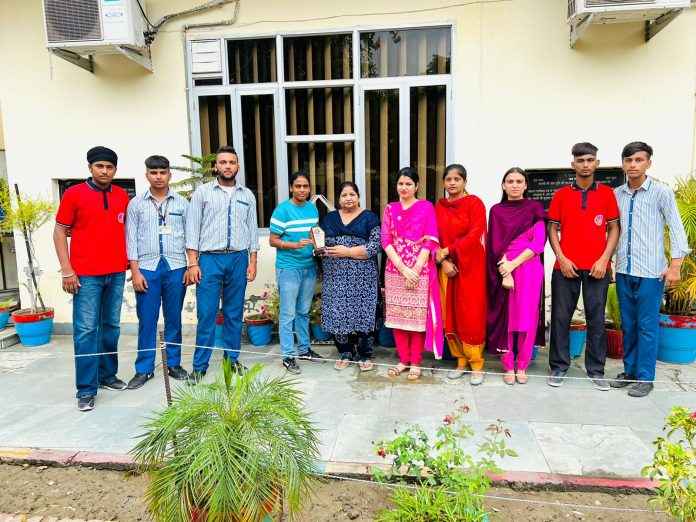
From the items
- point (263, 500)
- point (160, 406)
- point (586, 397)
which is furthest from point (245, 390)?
point (586, 397)

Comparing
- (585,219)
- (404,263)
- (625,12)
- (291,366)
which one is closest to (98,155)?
(291,366)

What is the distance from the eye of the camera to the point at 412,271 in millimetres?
3873

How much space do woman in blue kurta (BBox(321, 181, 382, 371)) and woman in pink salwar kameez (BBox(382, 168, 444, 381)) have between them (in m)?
0.14

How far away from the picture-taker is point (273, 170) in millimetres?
5371

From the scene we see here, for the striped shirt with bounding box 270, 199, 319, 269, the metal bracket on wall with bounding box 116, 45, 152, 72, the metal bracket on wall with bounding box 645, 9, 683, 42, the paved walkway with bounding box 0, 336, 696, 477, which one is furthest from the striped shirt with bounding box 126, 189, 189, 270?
the metal bracket on wall with bounding box 645, 9, 683, 42

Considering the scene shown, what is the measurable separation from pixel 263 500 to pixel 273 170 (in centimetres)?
398

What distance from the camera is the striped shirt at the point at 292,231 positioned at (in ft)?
13.7

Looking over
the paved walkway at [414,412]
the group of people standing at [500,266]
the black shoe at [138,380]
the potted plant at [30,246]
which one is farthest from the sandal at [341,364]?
the potted plant at [30,246]

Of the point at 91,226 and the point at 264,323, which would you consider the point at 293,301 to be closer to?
the point at 264,323

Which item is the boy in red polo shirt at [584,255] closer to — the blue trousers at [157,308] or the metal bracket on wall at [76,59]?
the blue trousers at [157,308]

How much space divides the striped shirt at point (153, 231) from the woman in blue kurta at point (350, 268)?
1173 millimetres

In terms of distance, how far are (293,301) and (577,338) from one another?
256 centimetres

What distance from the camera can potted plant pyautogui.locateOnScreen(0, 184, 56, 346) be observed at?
4.94 meters

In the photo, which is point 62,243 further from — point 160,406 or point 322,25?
point 322,25
